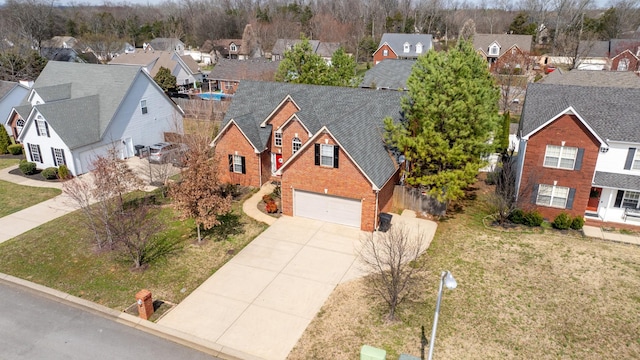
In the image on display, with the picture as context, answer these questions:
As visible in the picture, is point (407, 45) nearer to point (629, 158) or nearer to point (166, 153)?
point (166, 153)

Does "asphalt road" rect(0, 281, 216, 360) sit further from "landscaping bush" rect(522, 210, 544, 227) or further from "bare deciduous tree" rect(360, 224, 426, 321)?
"landscaping bush" rect(522, 210, 544, 227)

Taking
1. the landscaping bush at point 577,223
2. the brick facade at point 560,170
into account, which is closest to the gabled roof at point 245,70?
the brick facade at point 560,170

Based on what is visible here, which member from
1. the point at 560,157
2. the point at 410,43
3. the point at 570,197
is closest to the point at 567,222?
the point at 570,197

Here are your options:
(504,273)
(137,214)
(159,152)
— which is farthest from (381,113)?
Result: (159,152)

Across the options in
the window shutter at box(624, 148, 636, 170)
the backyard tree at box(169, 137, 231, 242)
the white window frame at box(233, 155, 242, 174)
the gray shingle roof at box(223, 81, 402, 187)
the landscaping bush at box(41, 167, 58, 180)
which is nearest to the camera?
the backyard tree at box(169, 137, 231, 242)

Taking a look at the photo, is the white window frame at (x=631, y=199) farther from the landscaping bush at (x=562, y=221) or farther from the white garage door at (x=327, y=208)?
the white garage door at (x=327, y=208)

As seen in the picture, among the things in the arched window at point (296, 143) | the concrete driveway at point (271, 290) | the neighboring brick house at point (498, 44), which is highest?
the neighboring brick house at point (498, 44)

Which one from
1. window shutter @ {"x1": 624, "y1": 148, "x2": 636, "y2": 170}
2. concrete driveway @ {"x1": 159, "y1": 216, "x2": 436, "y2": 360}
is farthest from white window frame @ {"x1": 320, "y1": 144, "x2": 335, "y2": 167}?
window shutter @ {"x1": 624, "y1": 148, "x2": 636, "y2": 170}
